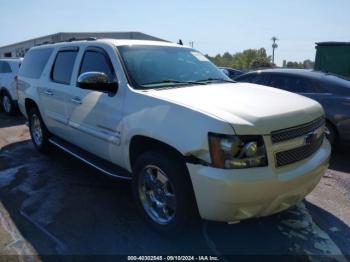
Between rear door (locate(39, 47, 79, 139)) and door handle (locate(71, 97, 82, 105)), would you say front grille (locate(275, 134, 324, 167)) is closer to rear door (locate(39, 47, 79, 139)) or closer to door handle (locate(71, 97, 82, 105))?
door handle (locate(71, 97, 82, 105))

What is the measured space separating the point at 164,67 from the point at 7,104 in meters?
8.64

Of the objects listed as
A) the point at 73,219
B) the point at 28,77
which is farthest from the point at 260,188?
the point at 28,77

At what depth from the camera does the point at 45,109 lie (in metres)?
5.85

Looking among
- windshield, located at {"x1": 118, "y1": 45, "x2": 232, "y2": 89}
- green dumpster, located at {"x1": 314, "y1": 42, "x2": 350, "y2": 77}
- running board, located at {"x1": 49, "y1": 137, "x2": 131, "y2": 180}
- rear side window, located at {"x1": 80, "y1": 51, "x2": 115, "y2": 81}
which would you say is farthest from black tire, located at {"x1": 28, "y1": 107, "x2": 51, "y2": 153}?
green dumpster, located at {"x1": 314, "y1": 42, "x2": 350, "y2": 77}

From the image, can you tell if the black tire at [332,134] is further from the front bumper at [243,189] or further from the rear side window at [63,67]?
the rear side window at [63,67]

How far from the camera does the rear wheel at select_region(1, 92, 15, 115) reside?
1087cm

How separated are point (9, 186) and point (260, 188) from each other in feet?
12.0

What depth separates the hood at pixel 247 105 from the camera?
2.88 m

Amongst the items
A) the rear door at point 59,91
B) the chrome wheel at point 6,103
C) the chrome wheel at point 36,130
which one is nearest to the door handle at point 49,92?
the rear door at point 59,91

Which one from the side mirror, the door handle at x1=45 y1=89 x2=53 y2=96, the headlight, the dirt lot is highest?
the side mirror

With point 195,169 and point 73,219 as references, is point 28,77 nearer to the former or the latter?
point 73,219

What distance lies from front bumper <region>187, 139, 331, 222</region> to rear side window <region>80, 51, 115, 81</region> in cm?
180

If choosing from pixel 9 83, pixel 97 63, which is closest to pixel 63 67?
pixel 97 63

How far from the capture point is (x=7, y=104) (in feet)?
36.6
